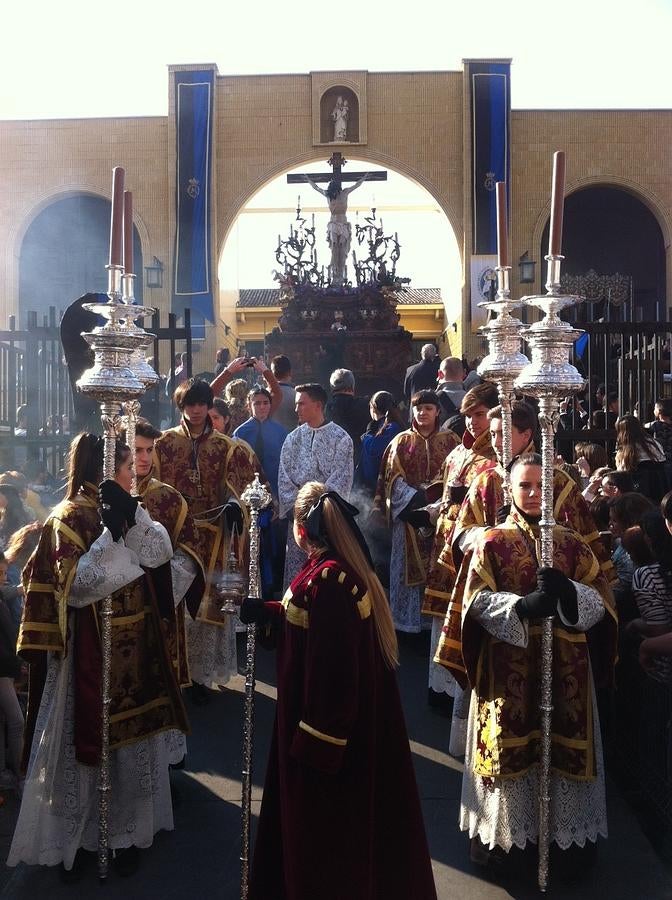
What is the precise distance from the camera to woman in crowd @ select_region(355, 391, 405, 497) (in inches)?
352

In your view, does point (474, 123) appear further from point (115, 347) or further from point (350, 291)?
point (115, 347)

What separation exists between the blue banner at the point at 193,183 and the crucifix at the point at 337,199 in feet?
10.0

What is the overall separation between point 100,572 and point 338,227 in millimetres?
16621

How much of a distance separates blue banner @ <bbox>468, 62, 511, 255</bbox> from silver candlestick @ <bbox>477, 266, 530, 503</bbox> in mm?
17175

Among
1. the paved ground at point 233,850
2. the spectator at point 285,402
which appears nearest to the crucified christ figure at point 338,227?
the spectator at point 285,402

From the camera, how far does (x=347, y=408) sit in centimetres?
1001

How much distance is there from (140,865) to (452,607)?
1.82 m

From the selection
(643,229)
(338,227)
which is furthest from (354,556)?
(643,229)

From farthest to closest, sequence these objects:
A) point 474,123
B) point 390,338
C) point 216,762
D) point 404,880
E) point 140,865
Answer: point 474,123, point 390,338, point 216,762, point 140,865, point 404,880

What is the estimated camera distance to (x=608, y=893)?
13.7ft

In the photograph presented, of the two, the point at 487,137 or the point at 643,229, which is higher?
the point at 487,137

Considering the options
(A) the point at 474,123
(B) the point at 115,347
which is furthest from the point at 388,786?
(A) the point at 474,123

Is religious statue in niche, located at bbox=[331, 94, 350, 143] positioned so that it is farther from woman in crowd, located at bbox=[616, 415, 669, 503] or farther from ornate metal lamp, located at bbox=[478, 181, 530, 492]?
ornate metal lamp, located at bbox=[478, 181, 530, 492]

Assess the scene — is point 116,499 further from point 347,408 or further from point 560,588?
point 347,408
